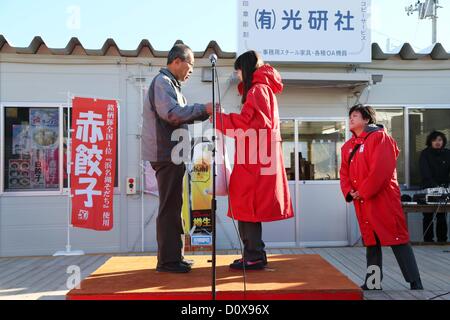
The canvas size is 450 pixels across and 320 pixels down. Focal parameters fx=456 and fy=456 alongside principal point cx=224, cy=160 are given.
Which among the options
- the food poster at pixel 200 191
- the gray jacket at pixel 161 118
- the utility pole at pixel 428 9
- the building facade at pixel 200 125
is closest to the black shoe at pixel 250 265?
the gray jacket at pixel 161 118

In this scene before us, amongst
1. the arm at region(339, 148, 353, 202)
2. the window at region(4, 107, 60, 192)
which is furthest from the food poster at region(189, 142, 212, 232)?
the arm at region(339, 148, 353, 202)

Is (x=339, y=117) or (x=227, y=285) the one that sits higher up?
(x=339, y=117)

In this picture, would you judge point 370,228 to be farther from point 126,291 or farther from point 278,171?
point 126,291

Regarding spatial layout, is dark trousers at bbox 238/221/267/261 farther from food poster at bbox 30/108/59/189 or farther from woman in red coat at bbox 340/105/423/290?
food poster at bbox 30/108/59/189

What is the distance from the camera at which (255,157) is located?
131 inches

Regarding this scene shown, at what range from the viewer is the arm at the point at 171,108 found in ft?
10.2

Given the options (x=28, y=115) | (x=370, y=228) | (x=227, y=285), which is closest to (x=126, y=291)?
(x=227, y=285)

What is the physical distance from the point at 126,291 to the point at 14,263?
138 inches

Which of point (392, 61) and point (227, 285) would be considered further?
point (392, 61)

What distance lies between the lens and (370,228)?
148 inches

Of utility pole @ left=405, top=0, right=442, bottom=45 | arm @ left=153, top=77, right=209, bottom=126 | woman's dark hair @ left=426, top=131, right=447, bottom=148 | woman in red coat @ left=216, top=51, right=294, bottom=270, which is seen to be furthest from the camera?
utility pole @ left=405, top=0, right=442, bottom=45

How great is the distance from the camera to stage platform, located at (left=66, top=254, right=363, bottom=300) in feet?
9.37

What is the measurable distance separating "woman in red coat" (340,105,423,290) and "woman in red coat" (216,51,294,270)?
76 centimetres

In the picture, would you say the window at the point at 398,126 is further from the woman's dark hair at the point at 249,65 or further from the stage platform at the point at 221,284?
the woman's dark hair at the point at 249,65
